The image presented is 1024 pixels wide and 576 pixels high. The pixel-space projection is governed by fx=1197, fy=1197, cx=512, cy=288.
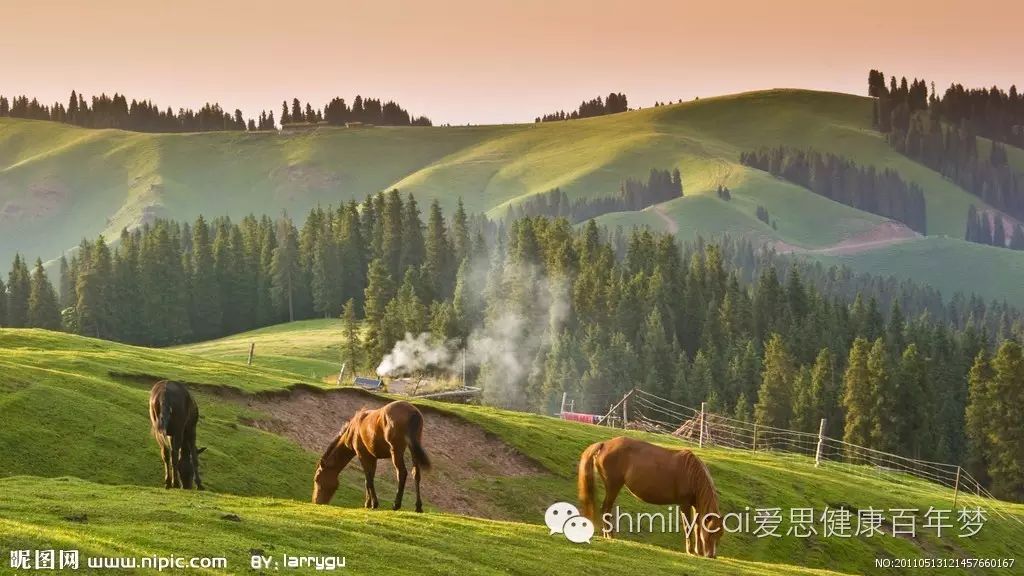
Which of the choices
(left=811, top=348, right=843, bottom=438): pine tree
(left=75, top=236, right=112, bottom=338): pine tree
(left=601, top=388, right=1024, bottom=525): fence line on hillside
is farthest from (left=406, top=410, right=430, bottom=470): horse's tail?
(left=75, top=236, right=112, bottom=338): pine tree

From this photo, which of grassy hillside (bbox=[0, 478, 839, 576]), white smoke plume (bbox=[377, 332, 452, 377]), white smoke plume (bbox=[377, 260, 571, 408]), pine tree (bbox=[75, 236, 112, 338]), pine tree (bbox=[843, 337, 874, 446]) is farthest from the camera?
pine tree (bbox=[75, 236, 112, 338])

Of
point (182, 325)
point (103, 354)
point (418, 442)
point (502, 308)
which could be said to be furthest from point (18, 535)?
point (182, 325)

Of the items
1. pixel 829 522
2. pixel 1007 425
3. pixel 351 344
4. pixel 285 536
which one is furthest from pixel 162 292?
pixel 285 536

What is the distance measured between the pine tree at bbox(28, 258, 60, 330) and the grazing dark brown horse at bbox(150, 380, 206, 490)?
139848 mm

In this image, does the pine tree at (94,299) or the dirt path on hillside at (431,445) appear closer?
the dirt path on hillside at (431,445)

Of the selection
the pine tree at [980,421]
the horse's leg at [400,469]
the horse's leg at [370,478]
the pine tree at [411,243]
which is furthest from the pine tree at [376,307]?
the horse's leg at [400,469]

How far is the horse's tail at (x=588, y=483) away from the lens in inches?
1223

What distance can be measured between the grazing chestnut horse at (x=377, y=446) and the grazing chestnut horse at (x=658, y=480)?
4725mm

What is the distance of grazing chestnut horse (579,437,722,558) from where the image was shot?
31.2m

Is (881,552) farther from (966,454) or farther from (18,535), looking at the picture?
(966,454)

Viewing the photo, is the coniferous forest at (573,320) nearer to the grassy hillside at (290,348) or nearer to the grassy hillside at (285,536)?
the grassy hillside at (290,348)

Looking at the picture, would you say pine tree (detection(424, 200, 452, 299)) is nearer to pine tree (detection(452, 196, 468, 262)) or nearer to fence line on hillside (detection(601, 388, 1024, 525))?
pine tree (detection(452, 196, 468, 262))

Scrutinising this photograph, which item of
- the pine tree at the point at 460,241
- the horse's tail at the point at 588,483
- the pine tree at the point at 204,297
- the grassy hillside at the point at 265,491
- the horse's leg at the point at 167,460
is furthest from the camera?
the pine tree at the point at 460,241

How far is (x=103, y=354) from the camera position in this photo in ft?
173
